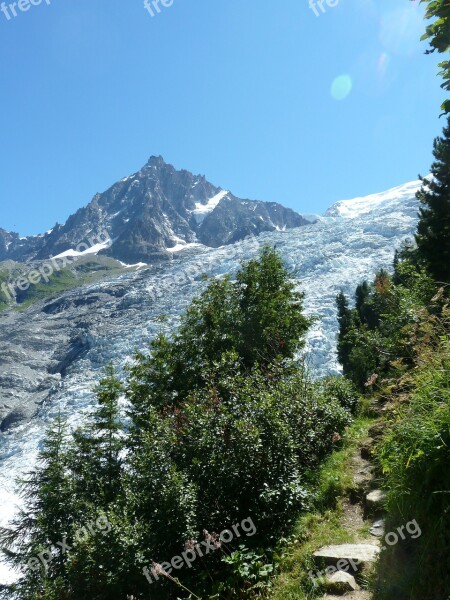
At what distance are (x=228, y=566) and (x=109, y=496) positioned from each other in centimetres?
678

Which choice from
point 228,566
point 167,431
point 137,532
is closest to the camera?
point 228,566

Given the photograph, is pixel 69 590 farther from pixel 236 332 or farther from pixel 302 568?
pixel 236 332

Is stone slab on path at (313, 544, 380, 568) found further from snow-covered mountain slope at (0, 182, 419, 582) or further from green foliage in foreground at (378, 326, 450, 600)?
snow-covered mountain slope at (0, 182, 419, 582)

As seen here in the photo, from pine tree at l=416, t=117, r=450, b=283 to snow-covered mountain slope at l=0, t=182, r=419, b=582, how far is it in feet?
172

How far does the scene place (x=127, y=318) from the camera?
459 feet

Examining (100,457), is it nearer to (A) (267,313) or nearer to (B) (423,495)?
(A) (267,313)

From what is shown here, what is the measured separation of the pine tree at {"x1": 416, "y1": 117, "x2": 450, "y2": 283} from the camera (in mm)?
24406

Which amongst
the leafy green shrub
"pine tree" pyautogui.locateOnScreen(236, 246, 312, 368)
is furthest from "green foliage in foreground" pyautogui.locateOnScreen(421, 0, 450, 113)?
"pine tree" pyautogui.locateOnScreen(236, 246, 312, 368)

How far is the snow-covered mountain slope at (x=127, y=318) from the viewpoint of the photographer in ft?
300

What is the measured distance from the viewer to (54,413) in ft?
314

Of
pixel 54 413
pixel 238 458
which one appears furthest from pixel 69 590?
pixel 54 413

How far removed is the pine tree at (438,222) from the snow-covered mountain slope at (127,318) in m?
52.5

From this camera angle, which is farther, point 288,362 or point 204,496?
point 288,362

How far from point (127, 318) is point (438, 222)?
122m
